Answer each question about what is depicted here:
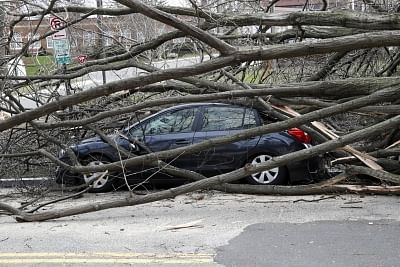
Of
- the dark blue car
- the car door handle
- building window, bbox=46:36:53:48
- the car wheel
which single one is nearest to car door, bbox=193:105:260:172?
the dark blue car

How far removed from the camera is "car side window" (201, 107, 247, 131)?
9117 mm

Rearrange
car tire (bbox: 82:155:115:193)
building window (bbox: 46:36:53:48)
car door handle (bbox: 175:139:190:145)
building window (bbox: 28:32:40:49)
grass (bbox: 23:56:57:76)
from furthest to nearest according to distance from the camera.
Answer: building window (bbox: 46:36:53:48), grass (bbox: 23:56:57:76), car tire (bbox: 82:155:115:193), car door handle (bbox: 175:139:190:145), building window (bbox: 28:32:40:49)

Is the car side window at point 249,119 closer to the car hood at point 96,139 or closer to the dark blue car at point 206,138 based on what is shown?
the dark blue car at point 206,138

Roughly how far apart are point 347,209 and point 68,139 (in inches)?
202

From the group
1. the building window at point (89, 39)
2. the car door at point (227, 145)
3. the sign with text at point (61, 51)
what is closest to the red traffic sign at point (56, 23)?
the sign with text at point (61, 51)

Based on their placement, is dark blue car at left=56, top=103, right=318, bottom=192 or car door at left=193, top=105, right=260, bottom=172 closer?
dark blue car at left=56, top=103, right=318, bottom=192

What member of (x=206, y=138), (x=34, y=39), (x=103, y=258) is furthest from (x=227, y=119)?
(x=103, y=258)

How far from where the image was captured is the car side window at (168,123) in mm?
9359

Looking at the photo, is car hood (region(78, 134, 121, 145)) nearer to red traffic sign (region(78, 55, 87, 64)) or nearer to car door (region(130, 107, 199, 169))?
car door (region(130, 107, 199, 169))

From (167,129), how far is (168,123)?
10cm

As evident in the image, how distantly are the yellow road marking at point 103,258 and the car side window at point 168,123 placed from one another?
3849 mm

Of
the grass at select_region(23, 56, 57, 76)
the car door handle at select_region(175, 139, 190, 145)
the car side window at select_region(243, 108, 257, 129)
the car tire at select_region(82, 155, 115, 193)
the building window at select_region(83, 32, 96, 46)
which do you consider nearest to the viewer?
the car side window at select_region(243, 108, 257, 129)

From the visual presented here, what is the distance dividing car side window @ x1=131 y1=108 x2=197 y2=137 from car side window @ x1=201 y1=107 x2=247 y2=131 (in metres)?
0.25

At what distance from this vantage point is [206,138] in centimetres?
910
